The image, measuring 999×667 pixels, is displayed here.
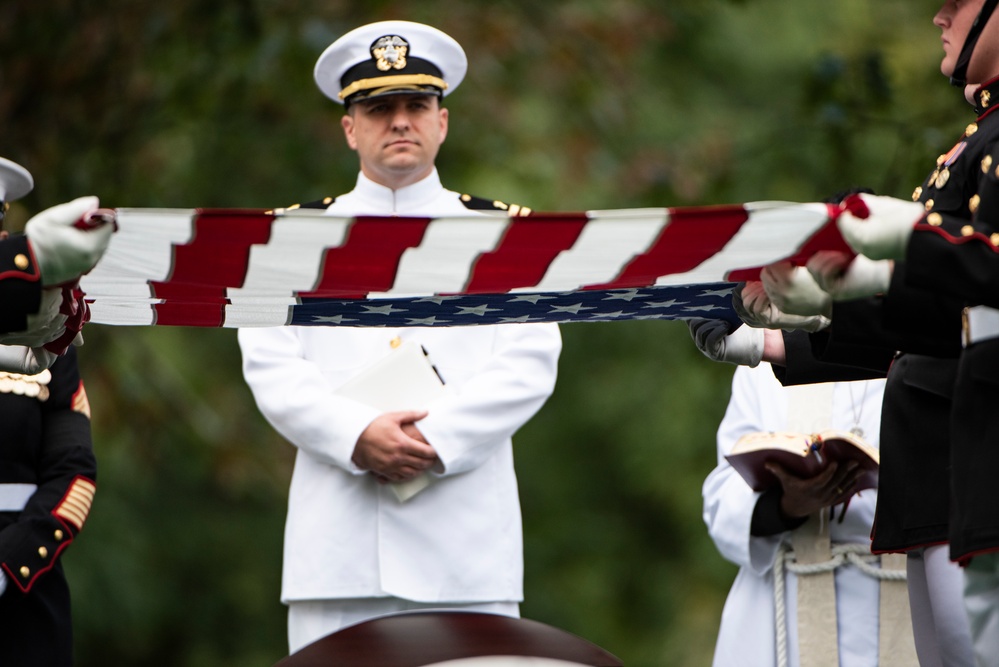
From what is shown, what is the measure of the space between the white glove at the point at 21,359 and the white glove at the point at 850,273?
1.93 meters

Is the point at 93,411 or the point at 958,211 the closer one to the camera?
the point at 958,211

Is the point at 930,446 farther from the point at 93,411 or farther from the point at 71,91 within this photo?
the point at 93,411

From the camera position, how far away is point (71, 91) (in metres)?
9.34

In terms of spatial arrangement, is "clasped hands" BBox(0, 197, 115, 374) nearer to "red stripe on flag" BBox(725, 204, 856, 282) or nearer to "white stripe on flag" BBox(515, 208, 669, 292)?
"white stripe on flag" BBox(515, 208, 669, 292)

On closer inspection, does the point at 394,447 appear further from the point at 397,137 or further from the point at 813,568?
the point at 813,568

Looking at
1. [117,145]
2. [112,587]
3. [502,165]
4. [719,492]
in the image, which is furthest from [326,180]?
[719,492]

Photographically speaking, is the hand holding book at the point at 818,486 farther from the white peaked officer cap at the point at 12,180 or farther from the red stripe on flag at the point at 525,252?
the white peaked officer cap at the point at 12,180

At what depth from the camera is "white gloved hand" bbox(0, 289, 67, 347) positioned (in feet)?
11.9

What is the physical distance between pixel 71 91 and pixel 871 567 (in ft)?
19.0

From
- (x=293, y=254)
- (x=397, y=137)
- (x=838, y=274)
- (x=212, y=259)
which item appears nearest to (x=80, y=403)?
(x=397, y=137)

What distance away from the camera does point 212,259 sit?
3.57 meters

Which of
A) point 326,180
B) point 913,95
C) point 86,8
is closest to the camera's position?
point 86,8

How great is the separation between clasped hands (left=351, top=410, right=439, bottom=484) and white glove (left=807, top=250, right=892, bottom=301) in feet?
6.91

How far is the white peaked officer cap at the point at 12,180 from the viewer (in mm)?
4855
